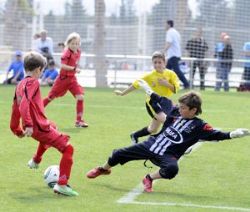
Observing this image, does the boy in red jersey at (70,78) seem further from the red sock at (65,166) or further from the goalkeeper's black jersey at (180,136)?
the red sock at (65,166)

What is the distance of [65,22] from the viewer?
25.9m

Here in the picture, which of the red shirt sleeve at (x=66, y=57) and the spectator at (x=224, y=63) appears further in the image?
the spectator at (x=224, y=63)

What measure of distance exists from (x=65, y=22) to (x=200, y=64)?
6.02 meters

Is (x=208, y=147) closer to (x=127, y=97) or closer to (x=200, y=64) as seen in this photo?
(x=127, y=97)

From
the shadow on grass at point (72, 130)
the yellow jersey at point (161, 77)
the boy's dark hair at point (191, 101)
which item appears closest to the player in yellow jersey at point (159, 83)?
the yellow jersey at point (161, 77)

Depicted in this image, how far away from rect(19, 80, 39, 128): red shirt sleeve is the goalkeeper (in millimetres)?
1135

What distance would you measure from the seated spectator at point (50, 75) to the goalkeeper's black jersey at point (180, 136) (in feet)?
46.5

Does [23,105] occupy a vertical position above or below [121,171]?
above

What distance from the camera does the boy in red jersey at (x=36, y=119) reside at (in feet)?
23.4

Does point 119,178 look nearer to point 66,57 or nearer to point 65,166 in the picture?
point 65,166

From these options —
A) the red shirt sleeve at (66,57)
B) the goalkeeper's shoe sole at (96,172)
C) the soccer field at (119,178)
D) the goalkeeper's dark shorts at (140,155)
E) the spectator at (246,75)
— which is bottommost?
the spectator at (246,75)

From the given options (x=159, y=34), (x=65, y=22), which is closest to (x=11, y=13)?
(x=65, y=22)

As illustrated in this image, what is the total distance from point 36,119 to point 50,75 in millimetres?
14475

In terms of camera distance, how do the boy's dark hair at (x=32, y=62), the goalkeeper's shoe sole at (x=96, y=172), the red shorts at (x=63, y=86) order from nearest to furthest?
the boy's dark hair at (x=32, y=62) < the goalkeeper's shoe sole at (x=96, y=172) < the red shorts at (x=63, y=86)
